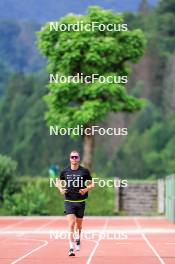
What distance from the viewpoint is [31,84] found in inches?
5768

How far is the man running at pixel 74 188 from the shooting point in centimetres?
1856

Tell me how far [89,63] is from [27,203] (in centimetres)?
837

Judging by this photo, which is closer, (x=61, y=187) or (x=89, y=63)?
(x=61, y=187)

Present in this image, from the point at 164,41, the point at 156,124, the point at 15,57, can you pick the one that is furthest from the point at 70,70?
the point at 15,57

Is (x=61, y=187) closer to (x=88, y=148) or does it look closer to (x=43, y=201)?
(x=43, y=201)

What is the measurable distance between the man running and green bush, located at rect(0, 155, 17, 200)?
27340mm

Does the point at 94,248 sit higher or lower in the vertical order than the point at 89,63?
lower

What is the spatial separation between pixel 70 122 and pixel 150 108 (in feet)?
278

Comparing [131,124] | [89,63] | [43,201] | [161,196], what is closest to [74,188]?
[43,201]

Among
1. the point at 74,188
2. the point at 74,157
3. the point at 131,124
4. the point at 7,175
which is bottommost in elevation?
the point at 74,188

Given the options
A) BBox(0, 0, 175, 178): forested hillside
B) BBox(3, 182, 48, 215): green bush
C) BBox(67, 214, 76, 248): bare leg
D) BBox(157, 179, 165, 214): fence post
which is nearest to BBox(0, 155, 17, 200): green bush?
BBox(3, 182, 48, 215): green bush

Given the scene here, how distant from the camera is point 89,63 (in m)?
49.4

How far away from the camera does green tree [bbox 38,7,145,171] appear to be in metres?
48.8

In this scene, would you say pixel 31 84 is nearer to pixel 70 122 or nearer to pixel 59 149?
pixel 59 149
